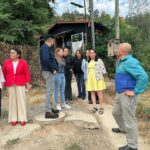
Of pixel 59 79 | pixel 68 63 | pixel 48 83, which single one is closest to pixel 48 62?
pixel 48 83

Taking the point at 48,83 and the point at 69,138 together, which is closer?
the point at 69,138

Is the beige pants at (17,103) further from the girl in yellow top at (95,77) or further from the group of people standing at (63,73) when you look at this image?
the girl in yellow top at (95,77)

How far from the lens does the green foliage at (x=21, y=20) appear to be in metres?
15.3

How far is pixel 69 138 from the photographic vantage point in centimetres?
675

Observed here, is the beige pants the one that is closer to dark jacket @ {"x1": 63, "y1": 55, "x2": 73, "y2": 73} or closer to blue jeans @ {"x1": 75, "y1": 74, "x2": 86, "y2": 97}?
dark jacket @ {"x1": 63, "y1": 55, "x2": 73, "y2": 73}

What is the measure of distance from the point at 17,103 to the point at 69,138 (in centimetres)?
168

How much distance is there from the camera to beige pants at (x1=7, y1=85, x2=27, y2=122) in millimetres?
7672

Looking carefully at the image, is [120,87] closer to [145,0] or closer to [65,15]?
[145,0]

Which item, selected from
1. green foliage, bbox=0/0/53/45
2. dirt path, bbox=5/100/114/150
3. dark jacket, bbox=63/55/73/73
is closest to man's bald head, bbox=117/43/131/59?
dirt path, bbox=5/100/114/150

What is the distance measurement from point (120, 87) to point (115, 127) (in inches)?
72.5

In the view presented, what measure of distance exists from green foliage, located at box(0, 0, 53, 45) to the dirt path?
8006 millimetres

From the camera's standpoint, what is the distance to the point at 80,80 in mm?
10812

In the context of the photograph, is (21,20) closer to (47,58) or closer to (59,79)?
(59,79)

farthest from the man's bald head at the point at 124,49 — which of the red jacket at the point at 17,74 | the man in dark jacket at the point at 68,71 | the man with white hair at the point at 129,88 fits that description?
the man in dark jacket at the point at 68,71
